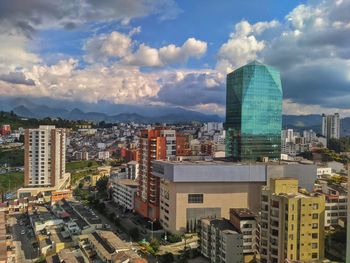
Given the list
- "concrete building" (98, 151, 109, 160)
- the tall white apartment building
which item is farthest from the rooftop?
"concrete building" (98, 151, 109, 160)

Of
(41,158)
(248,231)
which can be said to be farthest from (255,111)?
(41,158)

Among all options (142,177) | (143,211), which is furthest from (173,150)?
(143,211)

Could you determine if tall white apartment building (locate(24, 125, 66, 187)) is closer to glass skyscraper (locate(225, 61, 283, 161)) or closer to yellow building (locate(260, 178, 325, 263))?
glass skyscraper (locate(225, 61, 283, 161))

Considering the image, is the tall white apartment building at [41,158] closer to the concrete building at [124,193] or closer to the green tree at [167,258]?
the concrete building at [124,193]

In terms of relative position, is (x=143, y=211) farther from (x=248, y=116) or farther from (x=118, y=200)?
(x=248, y=116)

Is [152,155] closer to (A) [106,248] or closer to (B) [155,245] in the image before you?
(B) [155,245]

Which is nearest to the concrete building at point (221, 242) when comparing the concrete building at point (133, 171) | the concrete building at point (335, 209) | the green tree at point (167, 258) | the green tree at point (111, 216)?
the green tree at point (167, 258)
